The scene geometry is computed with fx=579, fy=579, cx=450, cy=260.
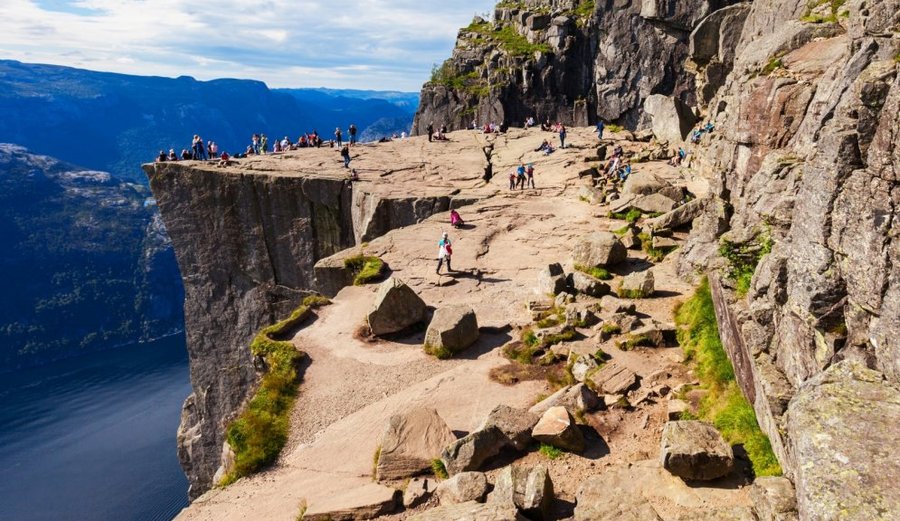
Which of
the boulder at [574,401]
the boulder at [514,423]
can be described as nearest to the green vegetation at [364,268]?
the boulder at [574,401]

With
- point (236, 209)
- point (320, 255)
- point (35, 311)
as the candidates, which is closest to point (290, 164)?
point (236, 209)

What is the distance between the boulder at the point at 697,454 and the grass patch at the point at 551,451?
2.87m

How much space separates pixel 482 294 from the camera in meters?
27.8

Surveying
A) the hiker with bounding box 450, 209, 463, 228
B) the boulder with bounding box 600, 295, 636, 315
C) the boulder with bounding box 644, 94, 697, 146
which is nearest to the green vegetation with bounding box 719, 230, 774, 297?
the boulder with bounding box 600, 295, 636, 315

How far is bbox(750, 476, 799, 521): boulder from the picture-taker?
9852mm

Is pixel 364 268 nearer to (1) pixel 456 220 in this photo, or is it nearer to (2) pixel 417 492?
(1) pixel 456 220

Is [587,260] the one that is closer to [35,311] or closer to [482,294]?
[482,294]

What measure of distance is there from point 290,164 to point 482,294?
106 ft

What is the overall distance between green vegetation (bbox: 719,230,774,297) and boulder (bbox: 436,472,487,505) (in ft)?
29.6

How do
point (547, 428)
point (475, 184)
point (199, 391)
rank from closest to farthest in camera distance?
point (547, 428)
point (475, 184)
point (199, 391)

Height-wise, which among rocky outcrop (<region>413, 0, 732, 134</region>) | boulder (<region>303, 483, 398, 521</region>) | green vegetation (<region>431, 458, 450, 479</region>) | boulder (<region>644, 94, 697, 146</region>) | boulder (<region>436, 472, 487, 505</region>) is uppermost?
rocky outcrop (<region>413, 0, 732, 134</region>)

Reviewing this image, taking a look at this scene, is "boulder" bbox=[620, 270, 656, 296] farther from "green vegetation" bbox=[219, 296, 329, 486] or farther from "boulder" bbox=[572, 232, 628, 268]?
"green vegetation" bbox=[219, 296, 329, 486]

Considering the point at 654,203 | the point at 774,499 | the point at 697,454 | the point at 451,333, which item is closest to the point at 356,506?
the point at 697,454

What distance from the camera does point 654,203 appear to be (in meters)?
34.0
